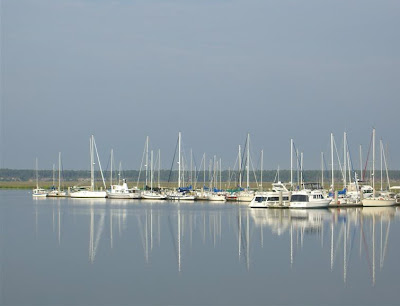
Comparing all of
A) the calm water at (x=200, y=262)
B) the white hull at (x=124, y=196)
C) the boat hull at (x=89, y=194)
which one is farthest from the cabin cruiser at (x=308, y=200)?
the boat hull at (x=89, y=194)

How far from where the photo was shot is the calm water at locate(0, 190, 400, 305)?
79.2ft

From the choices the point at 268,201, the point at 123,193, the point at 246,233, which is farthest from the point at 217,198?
the point at 246,233

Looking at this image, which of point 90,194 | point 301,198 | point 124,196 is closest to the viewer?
point 301,198

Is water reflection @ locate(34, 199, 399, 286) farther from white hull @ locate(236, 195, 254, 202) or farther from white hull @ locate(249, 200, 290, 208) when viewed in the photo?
white hull @ locate(236, 195, 254, 202)

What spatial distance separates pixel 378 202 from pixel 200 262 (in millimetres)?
45896

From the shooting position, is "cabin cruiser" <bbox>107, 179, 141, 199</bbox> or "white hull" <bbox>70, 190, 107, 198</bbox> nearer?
"cabin cruiser" <bbox>107, 179, 141, 199</bbox>

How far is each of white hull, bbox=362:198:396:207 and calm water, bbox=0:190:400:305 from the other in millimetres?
20224

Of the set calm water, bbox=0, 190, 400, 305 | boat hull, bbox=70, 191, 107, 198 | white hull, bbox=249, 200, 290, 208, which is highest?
boat hull, bbox=70, 191, 107, 198

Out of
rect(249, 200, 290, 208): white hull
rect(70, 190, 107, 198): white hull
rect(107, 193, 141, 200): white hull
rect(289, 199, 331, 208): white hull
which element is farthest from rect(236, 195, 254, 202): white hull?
rect(70, 190, 107, 198): white hull

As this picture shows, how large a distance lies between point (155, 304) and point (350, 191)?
63602mm

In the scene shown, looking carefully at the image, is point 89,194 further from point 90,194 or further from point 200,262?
point 200,262

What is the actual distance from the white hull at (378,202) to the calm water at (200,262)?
20224 mm

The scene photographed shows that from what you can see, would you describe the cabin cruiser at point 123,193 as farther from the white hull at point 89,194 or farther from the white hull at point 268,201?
the white hull at point 268,201

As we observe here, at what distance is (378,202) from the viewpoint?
241ft
